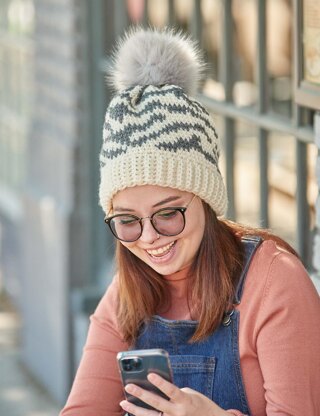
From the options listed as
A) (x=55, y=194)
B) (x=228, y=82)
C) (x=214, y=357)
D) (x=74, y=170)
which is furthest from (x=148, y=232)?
(x=55, y=194)

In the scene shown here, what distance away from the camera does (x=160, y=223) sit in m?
2.78

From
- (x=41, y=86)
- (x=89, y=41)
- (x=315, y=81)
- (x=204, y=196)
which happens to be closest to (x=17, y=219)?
(x=41, y=86)

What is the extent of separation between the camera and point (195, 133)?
283 centimetres

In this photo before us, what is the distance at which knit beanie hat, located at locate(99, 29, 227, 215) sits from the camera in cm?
279

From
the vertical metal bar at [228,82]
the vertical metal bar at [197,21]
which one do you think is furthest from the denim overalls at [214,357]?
the vertical metal bar at [197,21]

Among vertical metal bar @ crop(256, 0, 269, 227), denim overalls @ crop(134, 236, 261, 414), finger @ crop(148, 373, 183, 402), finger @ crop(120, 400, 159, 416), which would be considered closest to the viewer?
finger @ crop(148, 373, 183, 402)

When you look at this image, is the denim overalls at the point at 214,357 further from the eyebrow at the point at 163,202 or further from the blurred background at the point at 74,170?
A: the blurred background at the point at 74,170

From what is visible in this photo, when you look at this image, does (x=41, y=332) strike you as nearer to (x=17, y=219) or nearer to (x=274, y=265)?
(x=17, y=219)

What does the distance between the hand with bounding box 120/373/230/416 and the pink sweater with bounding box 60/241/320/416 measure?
15 centimetres

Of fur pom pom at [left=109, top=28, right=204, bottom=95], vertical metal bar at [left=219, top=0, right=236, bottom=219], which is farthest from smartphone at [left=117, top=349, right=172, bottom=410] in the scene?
vertical metal bar at [left=219, top=0, right=236, bottom=219]

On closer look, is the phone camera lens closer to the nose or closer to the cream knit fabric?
the nose

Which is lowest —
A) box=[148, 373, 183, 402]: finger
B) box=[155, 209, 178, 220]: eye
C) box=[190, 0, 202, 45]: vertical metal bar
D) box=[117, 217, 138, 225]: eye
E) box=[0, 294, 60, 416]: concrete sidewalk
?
box=[0, 294, 60, 416]: concrete sidewalk

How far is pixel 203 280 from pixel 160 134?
0.37 metres

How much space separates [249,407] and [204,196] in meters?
0.52
